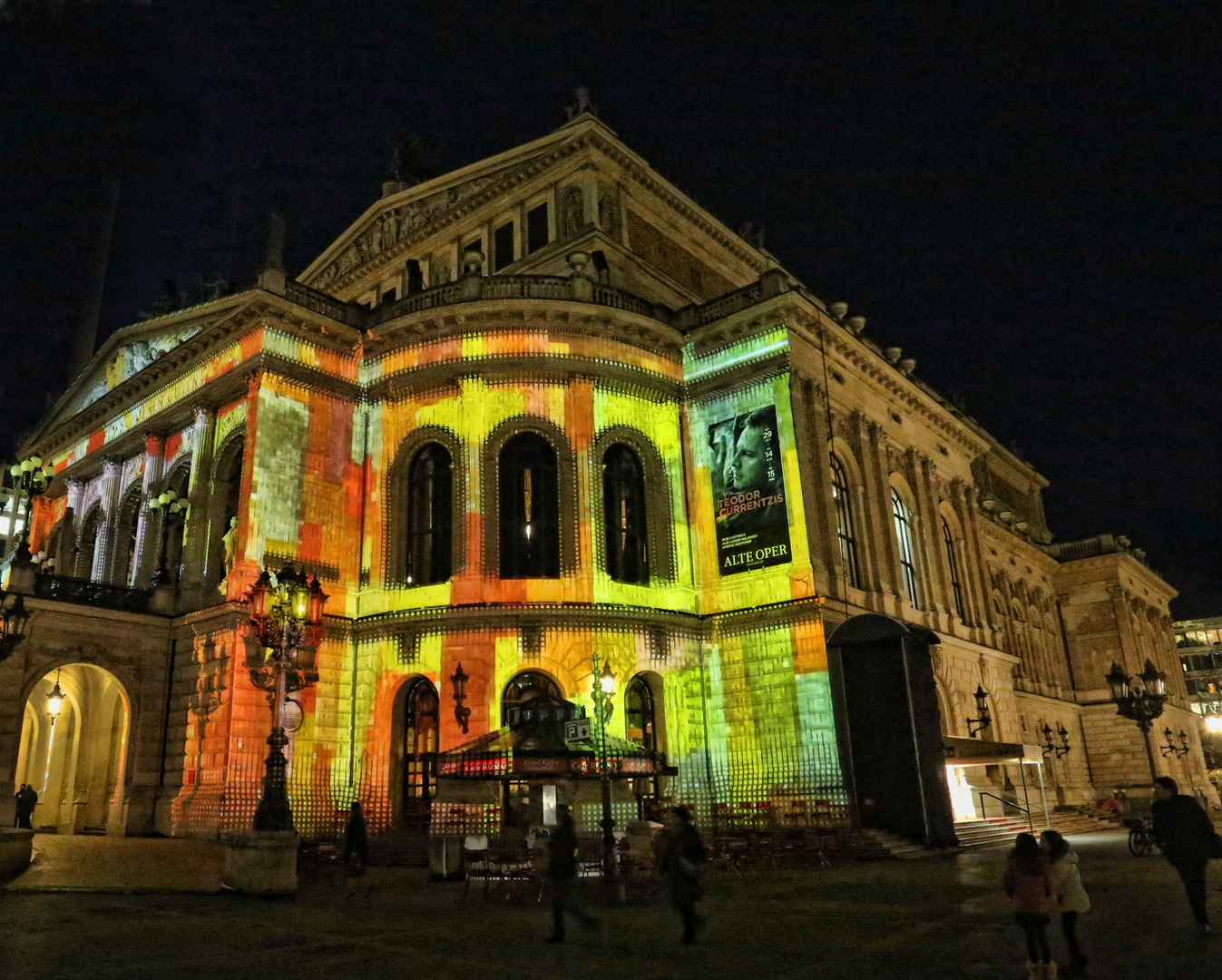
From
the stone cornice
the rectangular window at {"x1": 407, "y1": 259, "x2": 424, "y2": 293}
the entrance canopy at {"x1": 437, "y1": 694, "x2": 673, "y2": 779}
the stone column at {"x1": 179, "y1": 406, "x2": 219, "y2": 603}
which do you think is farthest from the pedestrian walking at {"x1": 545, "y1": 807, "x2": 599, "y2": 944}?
the rectangular window at {"x1": 407, "y1": 259, "x2": 424, "y2": 293}

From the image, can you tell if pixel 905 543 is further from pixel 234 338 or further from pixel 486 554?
pixel 234 338

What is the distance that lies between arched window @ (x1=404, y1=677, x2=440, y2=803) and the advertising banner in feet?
27.6

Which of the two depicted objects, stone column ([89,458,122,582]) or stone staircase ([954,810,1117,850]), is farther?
stone column ([89,458,122,582])

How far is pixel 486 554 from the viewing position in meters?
24.8

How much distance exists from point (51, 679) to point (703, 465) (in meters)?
21.1

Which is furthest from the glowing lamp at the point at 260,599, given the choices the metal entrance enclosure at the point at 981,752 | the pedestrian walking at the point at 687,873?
the metal entrance enclosure at the point at 981,752

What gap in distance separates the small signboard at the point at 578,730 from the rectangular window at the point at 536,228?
21.8 m

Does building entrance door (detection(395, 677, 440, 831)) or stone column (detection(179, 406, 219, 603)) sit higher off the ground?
stone column (detection(179, 406, 219, 603))

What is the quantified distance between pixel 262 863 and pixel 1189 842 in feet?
40.6

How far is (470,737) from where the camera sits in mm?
23016

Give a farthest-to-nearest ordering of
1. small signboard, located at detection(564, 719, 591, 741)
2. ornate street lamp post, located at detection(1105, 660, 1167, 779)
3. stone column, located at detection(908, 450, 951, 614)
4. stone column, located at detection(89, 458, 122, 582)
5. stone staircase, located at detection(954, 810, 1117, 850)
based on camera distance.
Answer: stone column, located at detection(908, 450, 951, 614) < stone column, located at detection(89, 458, 122, 582) < stone staircase, located at detection(954, 810, 1117, 850) < ornate street lamp post, located at detection(1105, 660, 1167, 779) < small signboard, located at detection(564, 719, 591, 741)

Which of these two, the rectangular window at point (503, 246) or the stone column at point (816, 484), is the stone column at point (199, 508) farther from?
the stone column at point (816, 484)

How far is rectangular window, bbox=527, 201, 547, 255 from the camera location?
34.2 meters

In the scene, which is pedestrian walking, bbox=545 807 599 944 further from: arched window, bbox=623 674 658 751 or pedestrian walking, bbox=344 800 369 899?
arched window, bbox=623 674 658 751
